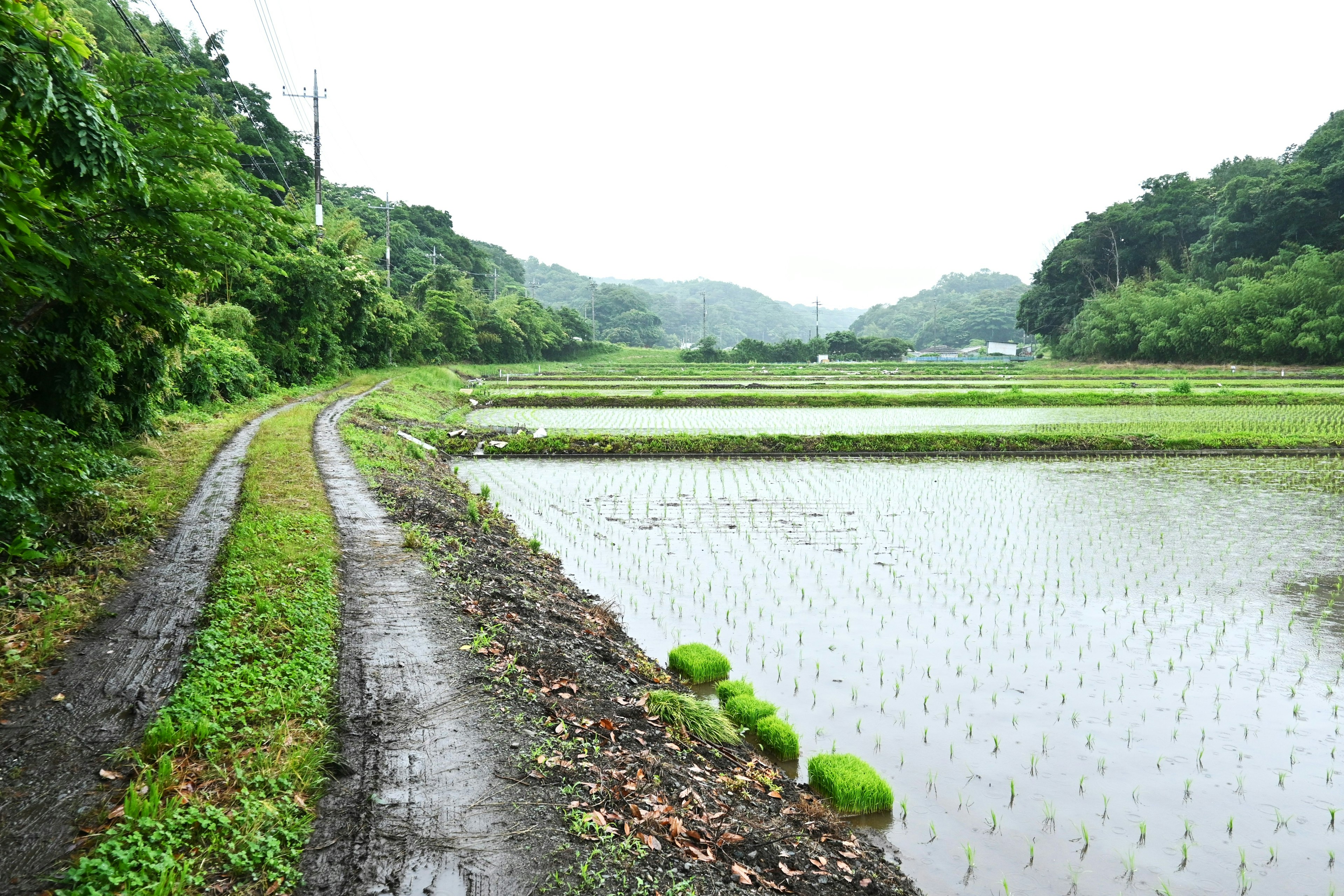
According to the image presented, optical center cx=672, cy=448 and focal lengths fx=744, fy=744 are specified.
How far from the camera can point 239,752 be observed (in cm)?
411

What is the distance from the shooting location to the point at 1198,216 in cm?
6625

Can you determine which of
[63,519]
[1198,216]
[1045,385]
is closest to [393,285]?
[1045,385]

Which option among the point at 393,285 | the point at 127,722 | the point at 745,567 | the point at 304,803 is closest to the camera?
the point at 304,803

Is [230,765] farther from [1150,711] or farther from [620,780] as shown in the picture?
[1150,711]

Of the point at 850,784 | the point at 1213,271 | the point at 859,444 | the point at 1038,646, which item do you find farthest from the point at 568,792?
the point at 1213,271

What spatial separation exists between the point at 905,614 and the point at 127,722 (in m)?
6.90

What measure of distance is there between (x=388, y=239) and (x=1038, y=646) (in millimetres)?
44045

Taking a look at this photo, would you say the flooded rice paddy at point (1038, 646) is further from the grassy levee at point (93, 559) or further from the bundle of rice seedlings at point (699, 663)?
the grassy levee at point (93, 559)

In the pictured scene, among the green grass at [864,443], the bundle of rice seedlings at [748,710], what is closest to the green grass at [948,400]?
the green grass at [864,443]

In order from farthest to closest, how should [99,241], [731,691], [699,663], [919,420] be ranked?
[919,420]
[699,663]
[99,241]
[731,691]

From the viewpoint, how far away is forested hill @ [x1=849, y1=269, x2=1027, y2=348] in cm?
11981

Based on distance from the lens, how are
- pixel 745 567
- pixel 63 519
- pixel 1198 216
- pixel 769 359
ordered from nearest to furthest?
pixel 63 519
pixel 745 567
pixel 1198 216
pixel 769 359

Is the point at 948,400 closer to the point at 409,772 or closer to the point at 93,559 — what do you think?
the point at 93,559

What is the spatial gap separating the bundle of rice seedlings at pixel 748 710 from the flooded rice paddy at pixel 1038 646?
0.96 ft
